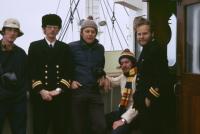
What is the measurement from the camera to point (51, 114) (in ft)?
15.4

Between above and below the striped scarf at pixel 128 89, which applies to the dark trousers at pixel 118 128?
below

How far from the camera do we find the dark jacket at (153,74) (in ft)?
14.2

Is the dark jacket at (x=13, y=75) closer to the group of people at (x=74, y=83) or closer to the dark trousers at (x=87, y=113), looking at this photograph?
the group of people at (x=74, y=83)

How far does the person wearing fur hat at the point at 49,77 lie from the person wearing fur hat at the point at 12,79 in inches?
4.9

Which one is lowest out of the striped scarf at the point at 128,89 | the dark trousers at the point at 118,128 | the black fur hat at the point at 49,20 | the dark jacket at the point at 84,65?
the dark trousers at the point at 118,128

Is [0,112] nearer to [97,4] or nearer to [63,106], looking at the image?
[63,106]

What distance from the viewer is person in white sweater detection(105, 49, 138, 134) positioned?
4902 mm

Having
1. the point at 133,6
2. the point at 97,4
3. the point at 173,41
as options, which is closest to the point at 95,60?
the point at 173,41

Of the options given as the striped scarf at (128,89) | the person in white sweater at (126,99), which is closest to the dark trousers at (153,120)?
the person in white sweater at (126,99)

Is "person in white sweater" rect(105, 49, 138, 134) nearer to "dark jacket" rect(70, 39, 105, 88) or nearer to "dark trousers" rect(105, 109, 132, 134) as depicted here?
"dark trousers" rect(105, 109, 132, 134)

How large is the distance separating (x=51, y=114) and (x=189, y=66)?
61.2 inches

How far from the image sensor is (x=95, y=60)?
490 centimetres

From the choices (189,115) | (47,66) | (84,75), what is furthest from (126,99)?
(47,66)

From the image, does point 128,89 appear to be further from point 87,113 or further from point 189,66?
point 189,66
